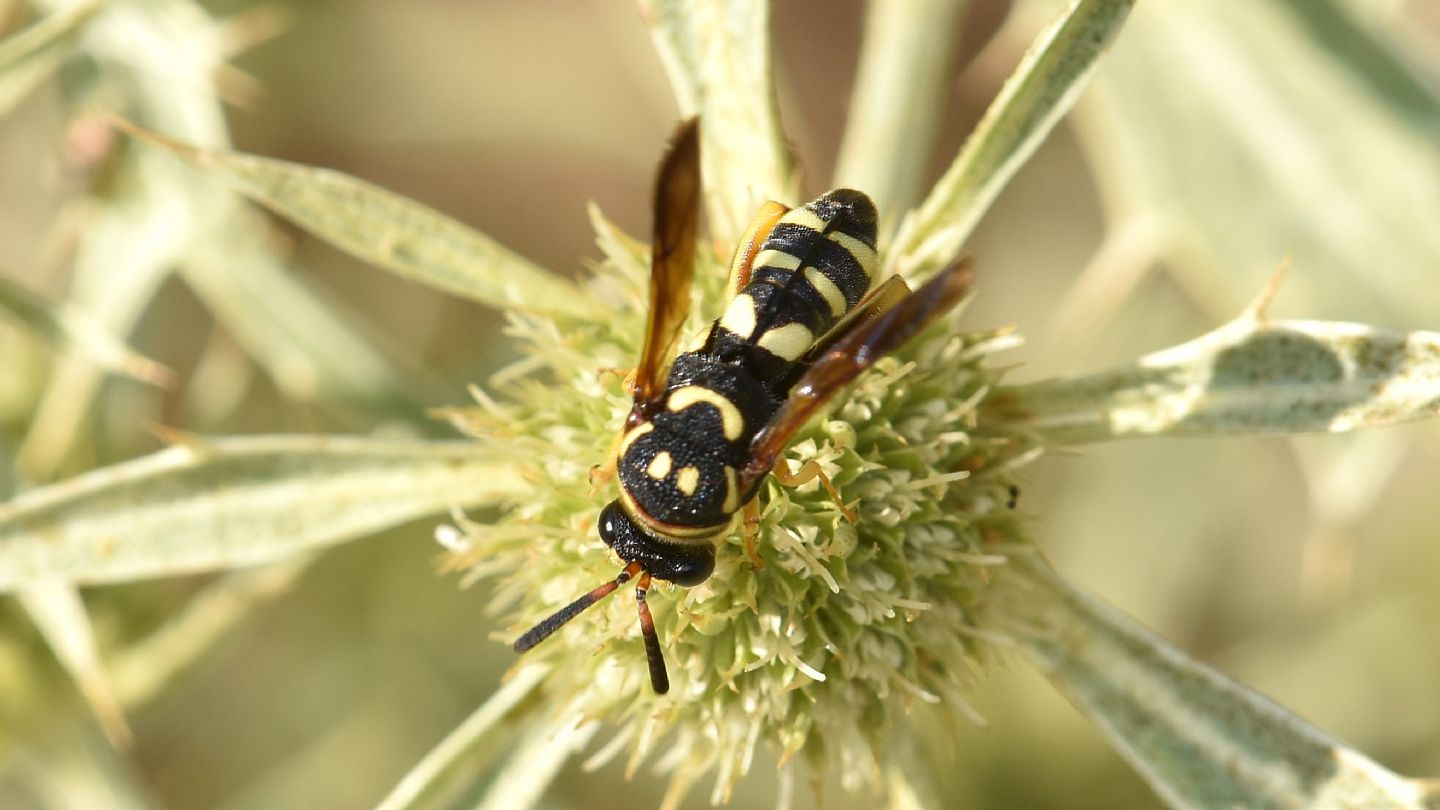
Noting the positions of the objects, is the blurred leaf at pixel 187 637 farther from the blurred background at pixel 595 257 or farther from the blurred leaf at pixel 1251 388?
the blurred leaf at pixel 1251 388

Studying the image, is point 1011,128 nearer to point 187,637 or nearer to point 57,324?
point 57,324

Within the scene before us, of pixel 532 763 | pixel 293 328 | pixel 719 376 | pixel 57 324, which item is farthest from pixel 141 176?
pixel 719 376

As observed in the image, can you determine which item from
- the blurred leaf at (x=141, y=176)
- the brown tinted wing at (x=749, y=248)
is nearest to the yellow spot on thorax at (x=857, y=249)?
the brown tinted wing at (x=749, y=248)

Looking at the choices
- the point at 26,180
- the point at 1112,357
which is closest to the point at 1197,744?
the point at 1112,357

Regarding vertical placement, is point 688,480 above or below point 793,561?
above

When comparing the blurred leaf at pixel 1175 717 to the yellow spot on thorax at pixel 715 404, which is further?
the blurred leaf at pixel 1175 717
